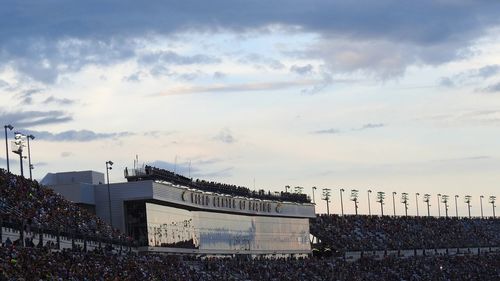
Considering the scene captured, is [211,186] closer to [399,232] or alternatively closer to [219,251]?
[219,251]

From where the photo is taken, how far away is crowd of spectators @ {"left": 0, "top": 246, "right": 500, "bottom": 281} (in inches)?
1934

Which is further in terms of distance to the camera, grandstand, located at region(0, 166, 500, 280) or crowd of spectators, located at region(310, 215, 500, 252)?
crowd of spectators, located at region(310, 215, 500, 252)

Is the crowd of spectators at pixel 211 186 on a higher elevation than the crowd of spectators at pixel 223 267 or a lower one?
higher

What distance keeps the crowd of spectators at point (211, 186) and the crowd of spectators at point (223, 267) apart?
28.7 ft

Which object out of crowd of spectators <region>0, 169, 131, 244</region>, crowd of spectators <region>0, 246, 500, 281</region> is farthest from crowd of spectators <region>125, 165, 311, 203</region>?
crowd of spectators <region>0, 169, 131, 244</region>

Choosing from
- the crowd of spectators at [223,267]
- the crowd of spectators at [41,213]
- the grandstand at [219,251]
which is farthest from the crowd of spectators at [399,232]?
the crowd of spectators at [41,213]

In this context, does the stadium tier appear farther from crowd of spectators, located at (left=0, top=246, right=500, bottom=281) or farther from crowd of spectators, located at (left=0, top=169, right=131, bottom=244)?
crowd of spectators, located at (left=0, top=169, right=131, bottom=244)

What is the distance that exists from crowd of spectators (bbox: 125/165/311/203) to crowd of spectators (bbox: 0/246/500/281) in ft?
28.7

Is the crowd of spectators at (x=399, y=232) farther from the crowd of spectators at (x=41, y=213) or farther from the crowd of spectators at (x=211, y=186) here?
the crowd of spectators at (x=41, y=213)

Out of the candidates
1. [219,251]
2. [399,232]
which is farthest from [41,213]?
[399,232]

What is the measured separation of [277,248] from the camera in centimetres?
12144

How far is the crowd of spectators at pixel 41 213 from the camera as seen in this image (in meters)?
56.7

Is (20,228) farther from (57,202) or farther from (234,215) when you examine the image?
(234,215)

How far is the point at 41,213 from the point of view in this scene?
62.0 m
